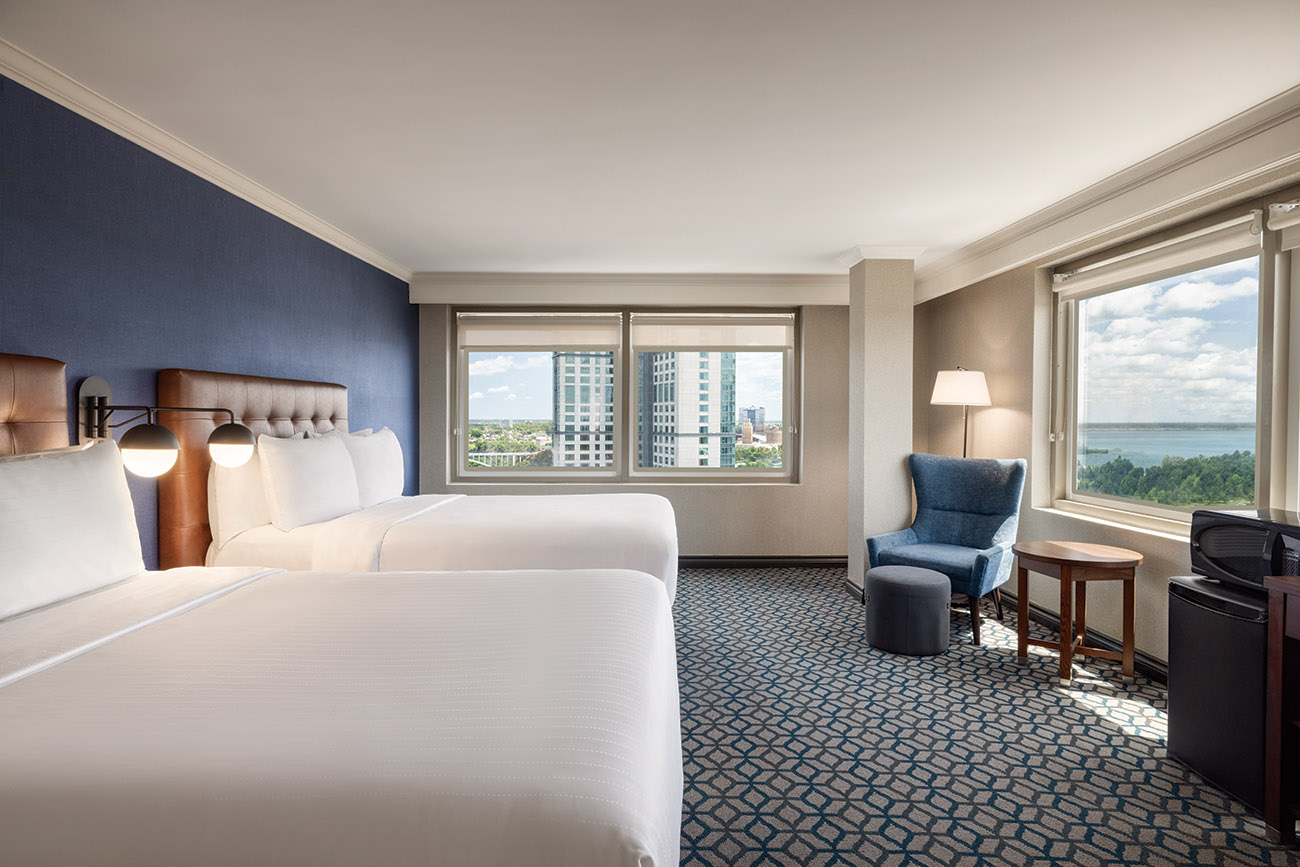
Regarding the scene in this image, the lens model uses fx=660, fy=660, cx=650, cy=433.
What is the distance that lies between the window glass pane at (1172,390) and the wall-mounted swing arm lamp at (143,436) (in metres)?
4.35

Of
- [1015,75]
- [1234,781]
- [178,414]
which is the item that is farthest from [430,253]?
[1234,781]

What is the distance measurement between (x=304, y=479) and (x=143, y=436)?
1046 mm

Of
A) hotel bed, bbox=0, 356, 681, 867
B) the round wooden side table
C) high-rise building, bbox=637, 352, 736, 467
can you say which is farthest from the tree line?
hotel bed, bbox=0, 356, 681, 867

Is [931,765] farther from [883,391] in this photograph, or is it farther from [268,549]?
[268,549]

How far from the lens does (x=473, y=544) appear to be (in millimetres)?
3148

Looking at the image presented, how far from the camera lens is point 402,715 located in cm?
126

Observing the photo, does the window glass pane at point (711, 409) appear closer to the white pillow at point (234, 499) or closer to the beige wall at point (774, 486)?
the beige wall at point (774, 486)

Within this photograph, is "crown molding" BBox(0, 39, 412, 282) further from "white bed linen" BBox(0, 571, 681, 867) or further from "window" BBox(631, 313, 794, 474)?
"window" BBox(631, 313, 794, 474)

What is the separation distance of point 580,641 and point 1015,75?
7.57 feet

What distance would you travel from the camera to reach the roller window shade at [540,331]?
5.85 meters

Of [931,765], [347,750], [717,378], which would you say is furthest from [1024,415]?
[347,750]

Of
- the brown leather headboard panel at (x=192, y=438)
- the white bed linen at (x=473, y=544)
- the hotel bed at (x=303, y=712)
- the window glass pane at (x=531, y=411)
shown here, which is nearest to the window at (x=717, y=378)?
the window glass pane at (x=531, y=411)

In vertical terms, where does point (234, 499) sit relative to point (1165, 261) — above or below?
below

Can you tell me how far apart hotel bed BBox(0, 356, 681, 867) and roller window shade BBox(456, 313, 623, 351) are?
12.6 feet
